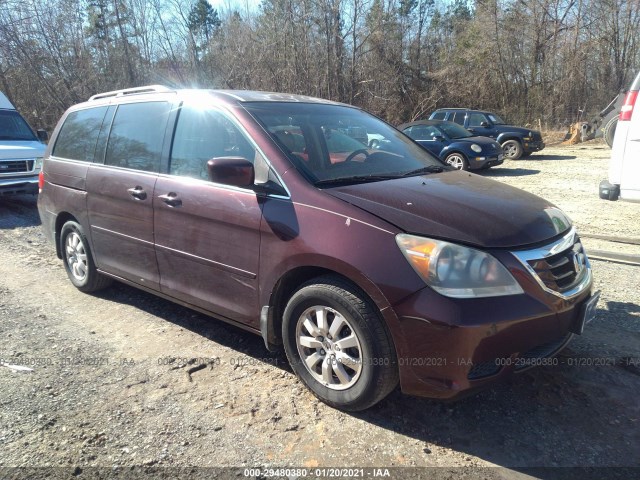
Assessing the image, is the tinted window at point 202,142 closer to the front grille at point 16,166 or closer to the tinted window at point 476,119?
the front grille at point 16,166

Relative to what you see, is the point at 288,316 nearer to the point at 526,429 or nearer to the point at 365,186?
the point at 365,186

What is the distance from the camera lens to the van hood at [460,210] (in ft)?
8.48

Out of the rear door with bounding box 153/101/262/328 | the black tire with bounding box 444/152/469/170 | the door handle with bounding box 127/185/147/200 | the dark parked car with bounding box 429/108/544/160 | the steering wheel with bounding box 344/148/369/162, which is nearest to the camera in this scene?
the rear door with bounding box 153/101/262/328

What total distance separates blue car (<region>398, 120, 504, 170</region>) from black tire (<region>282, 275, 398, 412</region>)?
425 inches

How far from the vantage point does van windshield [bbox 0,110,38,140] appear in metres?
10.2

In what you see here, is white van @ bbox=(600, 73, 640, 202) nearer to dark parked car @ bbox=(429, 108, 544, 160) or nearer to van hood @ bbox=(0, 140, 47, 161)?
van hood @ bbox=(0, 140, 47, 161)

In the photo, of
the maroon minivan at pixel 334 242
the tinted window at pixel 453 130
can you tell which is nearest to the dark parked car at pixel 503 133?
the tinted window at pixel 453 130

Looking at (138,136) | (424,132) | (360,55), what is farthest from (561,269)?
(360,55)

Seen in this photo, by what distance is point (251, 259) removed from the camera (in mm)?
3129

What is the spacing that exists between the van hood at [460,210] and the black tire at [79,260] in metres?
2.85

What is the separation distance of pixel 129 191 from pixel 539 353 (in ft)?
10.2

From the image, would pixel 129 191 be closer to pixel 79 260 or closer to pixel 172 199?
pixel 172 199

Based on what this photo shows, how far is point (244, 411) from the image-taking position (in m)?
2.94

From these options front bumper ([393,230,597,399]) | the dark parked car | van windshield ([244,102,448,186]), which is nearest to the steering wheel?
van windshield ([244,102,448,186])
